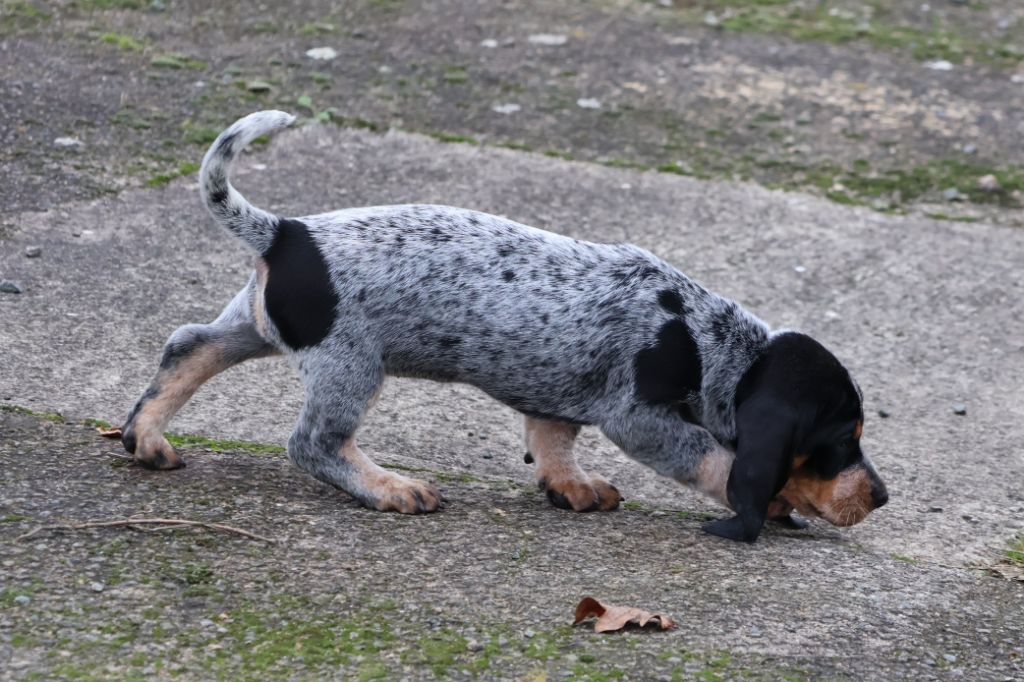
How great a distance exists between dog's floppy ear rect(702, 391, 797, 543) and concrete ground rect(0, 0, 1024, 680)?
10 cm

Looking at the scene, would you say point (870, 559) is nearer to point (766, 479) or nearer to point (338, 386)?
point (766, 479)

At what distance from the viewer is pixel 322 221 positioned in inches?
172

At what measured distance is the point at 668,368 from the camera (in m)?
4.31

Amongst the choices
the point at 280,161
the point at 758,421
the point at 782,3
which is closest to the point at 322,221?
the point at 758,421

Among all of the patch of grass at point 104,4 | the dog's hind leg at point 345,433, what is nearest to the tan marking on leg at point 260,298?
the dog's hind leg at point 345,433

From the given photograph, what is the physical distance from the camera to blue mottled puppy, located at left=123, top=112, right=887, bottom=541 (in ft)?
13.7

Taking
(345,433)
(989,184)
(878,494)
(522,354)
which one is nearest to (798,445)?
(878,494)

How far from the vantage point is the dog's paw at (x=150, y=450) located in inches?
168

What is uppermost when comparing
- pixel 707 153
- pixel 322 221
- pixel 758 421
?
pixel 322 221

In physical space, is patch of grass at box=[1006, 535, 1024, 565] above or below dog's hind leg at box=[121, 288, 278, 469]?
below

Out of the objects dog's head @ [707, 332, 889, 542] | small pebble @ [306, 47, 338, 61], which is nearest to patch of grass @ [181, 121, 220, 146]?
small pebble @ [306, 47, 338, 61]

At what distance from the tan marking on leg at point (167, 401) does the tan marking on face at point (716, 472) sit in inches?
60.5

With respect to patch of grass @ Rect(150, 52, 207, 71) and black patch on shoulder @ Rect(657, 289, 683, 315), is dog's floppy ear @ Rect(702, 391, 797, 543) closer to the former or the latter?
black patch on shoulder @ Rect(657, 289, 683, 315)

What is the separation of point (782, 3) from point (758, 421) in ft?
19.5
